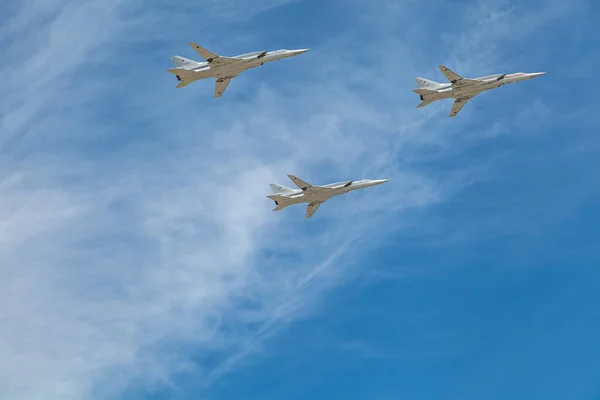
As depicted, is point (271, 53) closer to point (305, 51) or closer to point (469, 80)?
point (305, 51)

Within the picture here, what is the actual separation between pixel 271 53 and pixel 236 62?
9.36 m

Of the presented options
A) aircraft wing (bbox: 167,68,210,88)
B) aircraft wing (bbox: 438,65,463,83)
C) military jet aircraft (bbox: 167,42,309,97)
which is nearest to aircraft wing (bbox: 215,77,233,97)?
military jet aircraft (bbox: 167,42,309,97)

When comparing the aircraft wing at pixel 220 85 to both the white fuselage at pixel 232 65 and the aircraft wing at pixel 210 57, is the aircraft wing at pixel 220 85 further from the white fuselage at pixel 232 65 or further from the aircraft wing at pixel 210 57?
the aircraft wing at pixel 210 57

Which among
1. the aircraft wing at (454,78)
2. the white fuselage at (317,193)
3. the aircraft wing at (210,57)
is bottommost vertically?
the white fuselage at (317,193)

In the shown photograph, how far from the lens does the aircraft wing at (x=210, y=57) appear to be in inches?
7175

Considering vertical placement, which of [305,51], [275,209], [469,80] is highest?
[305,51]

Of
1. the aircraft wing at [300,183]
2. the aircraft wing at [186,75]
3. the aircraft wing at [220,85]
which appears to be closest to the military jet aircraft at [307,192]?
the aircraft wing at [300,183]

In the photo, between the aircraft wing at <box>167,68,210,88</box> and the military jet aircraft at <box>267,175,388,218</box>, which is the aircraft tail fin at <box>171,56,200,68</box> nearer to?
the aircraft wing at <box>167,68,210,88</box>

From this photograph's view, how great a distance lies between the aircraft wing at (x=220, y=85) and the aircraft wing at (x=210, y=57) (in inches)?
340

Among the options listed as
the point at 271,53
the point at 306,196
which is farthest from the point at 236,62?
the point at 306,196

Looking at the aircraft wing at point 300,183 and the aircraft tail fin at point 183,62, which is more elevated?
the aircraft tail fin at point 183,62

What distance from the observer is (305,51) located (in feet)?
648

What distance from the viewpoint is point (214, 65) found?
186375 millimetres

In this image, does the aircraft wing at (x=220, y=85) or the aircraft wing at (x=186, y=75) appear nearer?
the aircraft wing at (x=186, y=75)
